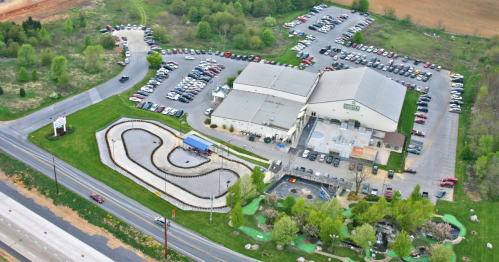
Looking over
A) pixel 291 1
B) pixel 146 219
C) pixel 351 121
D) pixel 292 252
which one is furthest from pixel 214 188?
pixel 291 1

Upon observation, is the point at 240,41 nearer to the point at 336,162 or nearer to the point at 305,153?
the point at 305,153

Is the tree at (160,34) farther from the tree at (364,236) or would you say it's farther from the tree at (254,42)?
the tree at (364,236)

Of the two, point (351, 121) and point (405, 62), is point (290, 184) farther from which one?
point (405, 62)

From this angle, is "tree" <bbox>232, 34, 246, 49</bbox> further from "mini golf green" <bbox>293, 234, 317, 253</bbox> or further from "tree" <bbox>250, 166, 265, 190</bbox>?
"mini golf green" <bbox>293, 234, 317, 253</bbox>

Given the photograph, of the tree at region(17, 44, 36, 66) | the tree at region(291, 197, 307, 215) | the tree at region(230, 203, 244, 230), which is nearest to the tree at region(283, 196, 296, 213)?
the tree at region(291, 197, 307, 215)

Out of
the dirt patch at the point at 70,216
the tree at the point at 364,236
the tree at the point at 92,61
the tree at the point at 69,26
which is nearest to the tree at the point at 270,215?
the tree at the point at 364,236

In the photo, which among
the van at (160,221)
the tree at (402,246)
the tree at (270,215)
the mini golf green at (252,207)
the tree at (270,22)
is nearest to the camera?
the tree at (402,246)

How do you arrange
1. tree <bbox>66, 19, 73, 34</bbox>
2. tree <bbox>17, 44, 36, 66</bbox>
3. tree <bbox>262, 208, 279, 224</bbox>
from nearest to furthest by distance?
tree <bbox>262, 208, 279, 224</bbox>, tree <bbox>17, 44, 36, 66</bbox>, tree <bbox>66, 19, 73, 34</bbox>

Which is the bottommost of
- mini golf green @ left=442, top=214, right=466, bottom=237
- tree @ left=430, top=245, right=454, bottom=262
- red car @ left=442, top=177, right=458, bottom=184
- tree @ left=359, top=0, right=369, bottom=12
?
mini golf green @ left=442, top=214, right=466, bottom=237
